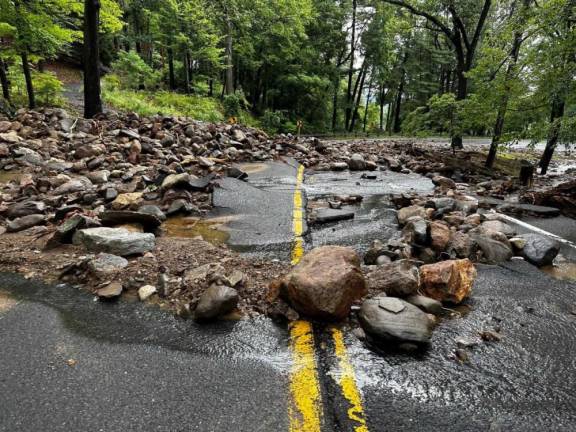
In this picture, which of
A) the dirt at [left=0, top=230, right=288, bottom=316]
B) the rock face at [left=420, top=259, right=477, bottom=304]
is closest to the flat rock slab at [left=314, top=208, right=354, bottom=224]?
the dirt at [left=0, top=230, right=288, bottom=316]

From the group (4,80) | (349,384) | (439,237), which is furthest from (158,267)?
(4,80)

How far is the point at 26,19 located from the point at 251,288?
11368 millimetres

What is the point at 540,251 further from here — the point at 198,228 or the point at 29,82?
the point at 29,82

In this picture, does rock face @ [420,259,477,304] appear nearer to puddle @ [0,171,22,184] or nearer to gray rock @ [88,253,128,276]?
gray rock @ [88,253,128,276]

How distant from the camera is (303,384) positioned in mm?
2369

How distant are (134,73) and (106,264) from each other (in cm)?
2341

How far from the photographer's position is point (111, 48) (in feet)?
94.5

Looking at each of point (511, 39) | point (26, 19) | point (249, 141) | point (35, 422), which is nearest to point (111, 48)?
point (26, 19)

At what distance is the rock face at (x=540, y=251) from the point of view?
439 cm

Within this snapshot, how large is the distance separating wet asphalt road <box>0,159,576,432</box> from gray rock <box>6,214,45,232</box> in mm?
1824

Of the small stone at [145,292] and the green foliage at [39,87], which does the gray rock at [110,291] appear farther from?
the green foliage at [39,87]

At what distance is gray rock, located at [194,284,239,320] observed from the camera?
3055 millimetres

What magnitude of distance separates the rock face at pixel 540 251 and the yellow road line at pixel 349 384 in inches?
119

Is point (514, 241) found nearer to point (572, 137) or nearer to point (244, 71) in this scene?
point (572, 137)
